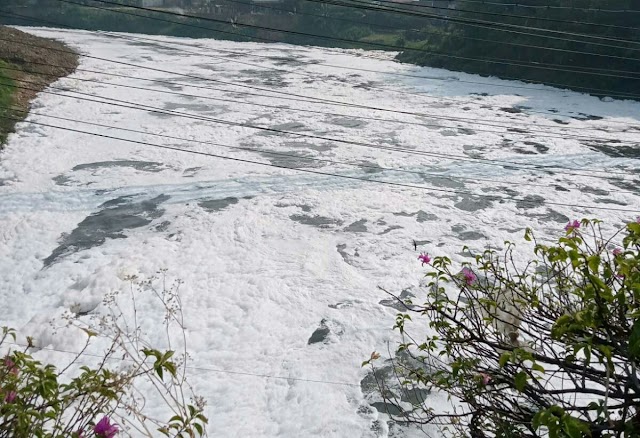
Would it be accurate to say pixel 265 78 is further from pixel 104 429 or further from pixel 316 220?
pixel 104 429

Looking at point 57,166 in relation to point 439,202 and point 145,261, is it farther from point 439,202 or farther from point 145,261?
point 439,202

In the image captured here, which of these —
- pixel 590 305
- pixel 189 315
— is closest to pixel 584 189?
pixel 189 315

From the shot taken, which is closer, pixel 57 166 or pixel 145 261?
pixel 145 261

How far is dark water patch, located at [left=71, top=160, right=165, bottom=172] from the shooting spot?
42.9 ft

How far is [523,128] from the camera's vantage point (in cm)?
1698

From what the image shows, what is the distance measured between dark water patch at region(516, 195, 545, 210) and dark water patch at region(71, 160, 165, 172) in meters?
7.60

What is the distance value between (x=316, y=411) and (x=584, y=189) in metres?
8.83

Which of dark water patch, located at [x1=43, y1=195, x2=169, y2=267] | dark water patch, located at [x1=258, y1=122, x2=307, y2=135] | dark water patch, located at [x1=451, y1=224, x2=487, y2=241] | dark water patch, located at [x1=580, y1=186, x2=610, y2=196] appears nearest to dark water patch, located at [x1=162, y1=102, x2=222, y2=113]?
dark water patch, located at [x1=258, y1=122, x2=307, y2=135]

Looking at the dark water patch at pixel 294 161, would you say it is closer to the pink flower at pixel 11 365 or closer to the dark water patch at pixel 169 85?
the dark water patch at pixel 169 85

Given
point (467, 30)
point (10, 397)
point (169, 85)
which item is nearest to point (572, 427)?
point (10, 397)

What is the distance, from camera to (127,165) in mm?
13320

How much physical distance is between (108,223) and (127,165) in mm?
3147

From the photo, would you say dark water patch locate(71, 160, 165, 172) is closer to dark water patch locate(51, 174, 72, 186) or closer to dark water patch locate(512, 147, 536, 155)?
dark water patch locate(51, 174, 72, 186)

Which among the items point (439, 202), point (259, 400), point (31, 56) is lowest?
point (259, 400)
